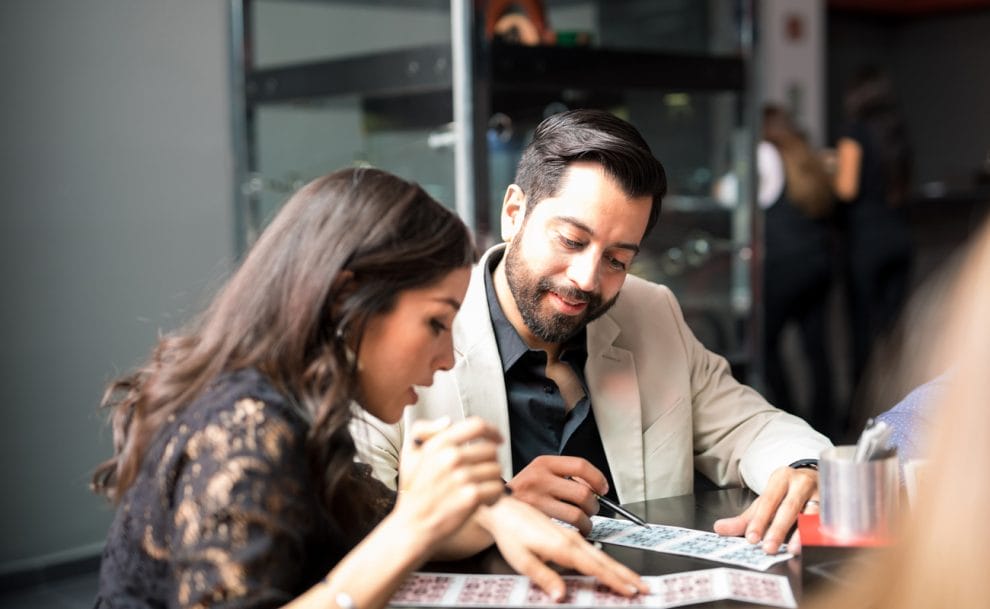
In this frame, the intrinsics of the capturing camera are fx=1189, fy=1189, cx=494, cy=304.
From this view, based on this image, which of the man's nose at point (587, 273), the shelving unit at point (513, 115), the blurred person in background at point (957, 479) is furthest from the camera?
the shelving unit at point (513, 115)

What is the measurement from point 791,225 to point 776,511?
166 inches

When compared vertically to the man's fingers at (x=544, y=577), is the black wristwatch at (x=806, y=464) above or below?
below

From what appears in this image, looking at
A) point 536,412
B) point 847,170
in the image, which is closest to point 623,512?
point 536,412

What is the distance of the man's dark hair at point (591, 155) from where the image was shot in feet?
7.10

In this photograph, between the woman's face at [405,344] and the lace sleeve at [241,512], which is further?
the woman's face at [405,344]

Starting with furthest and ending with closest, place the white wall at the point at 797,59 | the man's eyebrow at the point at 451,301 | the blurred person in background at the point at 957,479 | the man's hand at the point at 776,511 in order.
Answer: the white wall at the point at 797,59
the man's hand at the point at 776,511
the man's eyebrow at the point at 451,301
the blurred person in background at the point at 957,479

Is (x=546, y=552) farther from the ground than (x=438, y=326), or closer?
closer

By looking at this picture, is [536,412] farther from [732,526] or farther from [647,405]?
[732,526]

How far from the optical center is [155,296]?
4.26 m

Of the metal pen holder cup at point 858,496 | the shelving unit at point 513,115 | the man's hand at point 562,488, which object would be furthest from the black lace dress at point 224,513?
the shelving unit at point 513,115

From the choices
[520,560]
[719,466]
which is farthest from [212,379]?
[719,466]

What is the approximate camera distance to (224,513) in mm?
1274

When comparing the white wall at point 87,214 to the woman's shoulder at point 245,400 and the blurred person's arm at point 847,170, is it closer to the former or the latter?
the woman's shoulder at point 245,400

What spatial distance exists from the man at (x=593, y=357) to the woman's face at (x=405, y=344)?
47 centimetres
